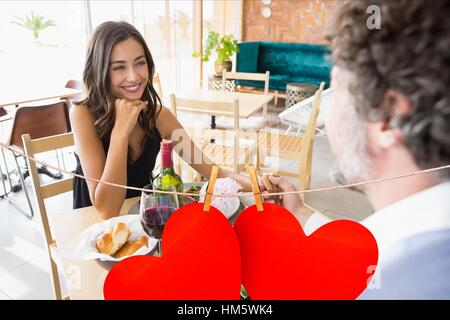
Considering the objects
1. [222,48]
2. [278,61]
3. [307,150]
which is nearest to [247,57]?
[278,61]

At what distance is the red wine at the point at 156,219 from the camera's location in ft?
1.54

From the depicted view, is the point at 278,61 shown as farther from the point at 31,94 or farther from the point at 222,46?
the point at 31,94

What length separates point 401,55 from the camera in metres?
0.24

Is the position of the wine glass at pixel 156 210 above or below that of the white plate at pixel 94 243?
above

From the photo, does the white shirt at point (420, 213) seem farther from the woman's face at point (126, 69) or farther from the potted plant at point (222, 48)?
the potted plant at point (222, 48)

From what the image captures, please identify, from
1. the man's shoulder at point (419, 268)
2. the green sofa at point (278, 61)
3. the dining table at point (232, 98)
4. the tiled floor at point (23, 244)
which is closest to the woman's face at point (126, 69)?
the tiled floor at point (23, 244)

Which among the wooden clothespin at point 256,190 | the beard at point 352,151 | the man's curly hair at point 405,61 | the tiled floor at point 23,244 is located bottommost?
the tiled floor at point 23,244

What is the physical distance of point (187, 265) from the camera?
14.2 inches

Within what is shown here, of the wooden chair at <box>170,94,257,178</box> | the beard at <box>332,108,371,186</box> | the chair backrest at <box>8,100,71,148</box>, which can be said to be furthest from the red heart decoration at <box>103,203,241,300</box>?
the chair backrest at <box>8,100,71,148</box>

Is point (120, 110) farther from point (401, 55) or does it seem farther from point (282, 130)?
point (282, 130)

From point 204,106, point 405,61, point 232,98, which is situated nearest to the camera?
point 405,61

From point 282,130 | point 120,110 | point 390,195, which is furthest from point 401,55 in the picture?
point 282,130

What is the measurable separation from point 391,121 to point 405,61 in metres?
0.05

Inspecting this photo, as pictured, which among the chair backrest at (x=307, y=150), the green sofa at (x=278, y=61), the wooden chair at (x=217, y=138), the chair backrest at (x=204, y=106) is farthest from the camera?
the green sofa at (x=278, y=61)
